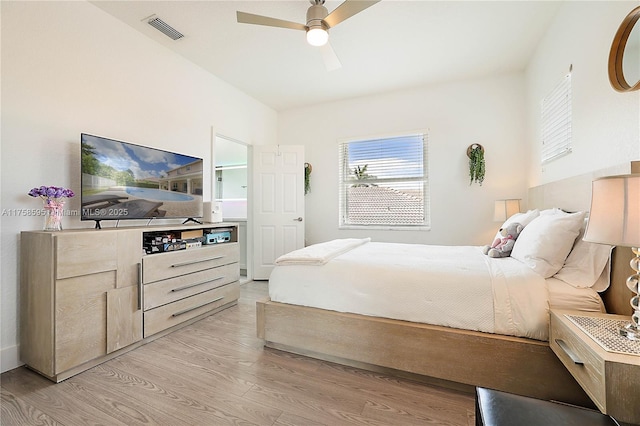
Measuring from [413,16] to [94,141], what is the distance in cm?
286

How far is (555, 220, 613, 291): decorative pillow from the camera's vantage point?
4.68 ft

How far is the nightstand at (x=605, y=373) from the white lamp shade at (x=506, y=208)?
2241 millimetres

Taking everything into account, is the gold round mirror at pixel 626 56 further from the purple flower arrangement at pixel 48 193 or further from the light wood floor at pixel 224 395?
the purple flower arrangement at pixel 48 193

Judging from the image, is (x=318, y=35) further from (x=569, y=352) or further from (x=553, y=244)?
(x=569, y=352)

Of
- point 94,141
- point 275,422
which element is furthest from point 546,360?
point 94,141

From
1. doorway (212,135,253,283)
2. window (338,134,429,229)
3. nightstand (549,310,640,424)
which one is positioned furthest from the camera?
doorway (212,135,253,283)

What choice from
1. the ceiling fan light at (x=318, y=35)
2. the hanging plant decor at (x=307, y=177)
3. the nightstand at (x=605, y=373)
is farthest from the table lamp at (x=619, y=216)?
the hanging plant decor at (x=307, y=177)

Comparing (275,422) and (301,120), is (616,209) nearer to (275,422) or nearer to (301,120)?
(275,422)

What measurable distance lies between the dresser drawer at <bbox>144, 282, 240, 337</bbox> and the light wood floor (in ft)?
0.76

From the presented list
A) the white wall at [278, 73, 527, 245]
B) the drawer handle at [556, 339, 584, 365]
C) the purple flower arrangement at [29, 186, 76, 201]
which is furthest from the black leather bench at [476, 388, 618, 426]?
the white wall at [278, 73, 527, 245]

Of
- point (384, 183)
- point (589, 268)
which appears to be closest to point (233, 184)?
point (384, 183)

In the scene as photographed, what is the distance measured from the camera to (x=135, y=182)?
2.39 metres

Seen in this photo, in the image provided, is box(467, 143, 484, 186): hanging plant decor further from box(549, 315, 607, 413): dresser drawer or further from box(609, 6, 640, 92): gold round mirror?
box(549, 315, 607, 413): dresser drawer

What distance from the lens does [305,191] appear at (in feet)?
14.9
